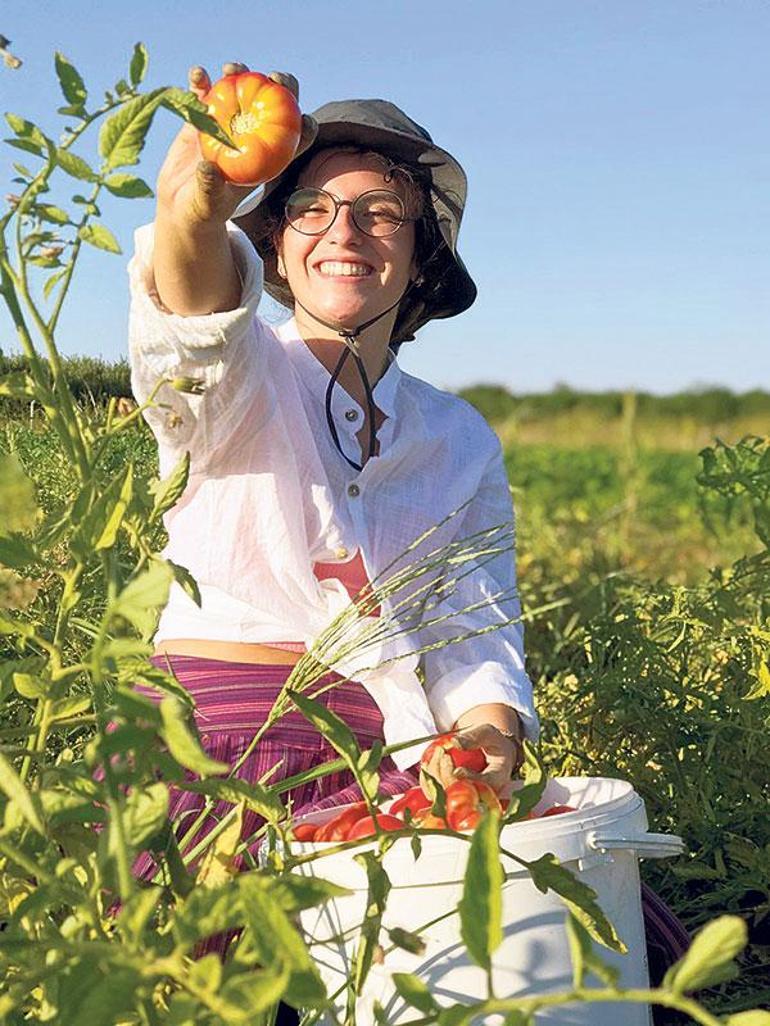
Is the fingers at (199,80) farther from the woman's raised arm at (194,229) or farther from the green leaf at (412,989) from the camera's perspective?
the green leaf at (412,989)

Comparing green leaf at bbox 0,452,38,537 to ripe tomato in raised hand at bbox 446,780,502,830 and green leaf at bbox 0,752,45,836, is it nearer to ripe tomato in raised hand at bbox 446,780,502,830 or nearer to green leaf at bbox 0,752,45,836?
green leaf at bbox 0,752,45,836

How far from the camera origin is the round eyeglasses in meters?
1.62

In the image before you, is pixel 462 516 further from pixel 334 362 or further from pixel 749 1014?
pixel 749 1014

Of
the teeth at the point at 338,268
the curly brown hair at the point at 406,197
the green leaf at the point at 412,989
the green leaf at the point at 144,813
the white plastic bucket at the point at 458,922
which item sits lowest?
the white plastic bucket at the point at 458,922

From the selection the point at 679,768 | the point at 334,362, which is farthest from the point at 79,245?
the point at 679,768

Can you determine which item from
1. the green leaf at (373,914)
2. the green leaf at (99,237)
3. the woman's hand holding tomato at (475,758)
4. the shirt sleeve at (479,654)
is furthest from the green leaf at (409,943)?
the shirt sleeve at (479,654)

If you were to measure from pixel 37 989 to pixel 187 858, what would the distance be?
0.12 m

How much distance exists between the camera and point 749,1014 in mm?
569

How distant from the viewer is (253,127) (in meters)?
1.02

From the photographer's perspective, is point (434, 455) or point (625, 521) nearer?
point (434, 455)

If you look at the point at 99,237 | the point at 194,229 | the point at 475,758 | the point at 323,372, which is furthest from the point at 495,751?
the point at 99,237

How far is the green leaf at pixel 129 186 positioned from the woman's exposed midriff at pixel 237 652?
879 mm

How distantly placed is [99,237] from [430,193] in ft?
3.67

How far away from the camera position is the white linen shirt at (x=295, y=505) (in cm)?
132
